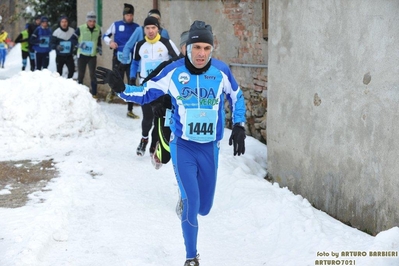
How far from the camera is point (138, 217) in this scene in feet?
23.2

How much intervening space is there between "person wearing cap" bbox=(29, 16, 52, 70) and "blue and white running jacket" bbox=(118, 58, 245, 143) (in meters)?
12.9

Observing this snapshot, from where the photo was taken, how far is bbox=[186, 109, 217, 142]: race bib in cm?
545

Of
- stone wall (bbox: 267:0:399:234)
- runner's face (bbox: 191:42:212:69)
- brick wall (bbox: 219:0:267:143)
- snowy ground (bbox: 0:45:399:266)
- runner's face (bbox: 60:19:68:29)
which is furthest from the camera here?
runner's face (bbox: 60:19:68:29)

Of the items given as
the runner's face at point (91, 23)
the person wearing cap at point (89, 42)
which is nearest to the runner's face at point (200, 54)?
the person wearing cap at point (89, 42)

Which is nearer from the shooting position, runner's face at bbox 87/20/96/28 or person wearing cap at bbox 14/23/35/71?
runner's face at bbox 87/20/96/28

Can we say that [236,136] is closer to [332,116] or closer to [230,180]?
[332,116]

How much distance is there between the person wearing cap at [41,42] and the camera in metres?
17.8

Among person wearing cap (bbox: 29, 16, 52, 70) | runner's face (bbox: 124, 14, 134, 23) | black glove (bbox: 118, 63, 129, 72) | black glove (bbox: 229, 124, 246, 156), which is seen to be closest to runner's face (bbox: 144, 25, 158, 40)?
black glove (bbox: 229, 124, 246, 156)

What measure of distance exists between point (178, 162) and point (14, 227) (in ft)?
6.25

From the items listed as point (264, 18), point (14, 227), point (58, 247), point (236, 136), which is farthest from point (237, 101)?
point (264, 18)

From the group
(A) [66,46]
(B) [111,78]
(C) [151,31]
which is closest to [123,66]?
(A) [66,46]

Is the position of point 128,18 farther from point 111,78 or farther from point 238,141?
→ point 238,141

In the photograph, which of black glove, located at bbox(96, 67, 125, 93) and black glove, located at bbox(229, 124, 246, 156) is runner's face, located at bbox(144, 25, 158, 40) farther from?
black glove, located at bbox(229, 124, 246, 156)

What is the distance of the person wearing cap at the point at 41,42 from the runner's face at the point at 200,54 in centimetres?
1305
